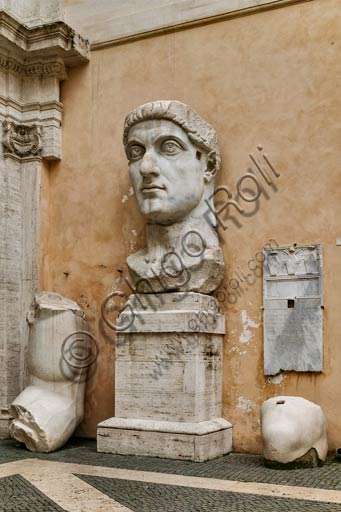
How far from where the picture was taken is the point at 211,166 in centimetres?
631

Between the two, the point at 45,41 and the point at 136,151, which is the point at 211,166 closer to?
the point at 136,151

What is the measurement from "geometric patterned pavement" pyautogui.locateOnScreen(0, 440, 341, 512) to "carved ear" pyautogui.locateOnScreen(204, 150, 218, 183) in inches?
95.1

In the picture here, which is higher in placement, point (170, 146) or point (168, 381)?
point (170, 146)

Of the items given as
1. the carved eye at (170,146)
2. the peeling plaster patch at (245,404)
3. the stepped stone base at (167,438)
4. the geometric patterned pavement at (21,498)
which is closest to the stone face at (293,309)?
the peeling plaster patch at (245,404)

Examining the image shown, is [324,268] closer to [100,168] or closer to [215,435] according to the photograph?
[215,435]

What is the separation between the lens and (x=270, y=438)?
5223mm

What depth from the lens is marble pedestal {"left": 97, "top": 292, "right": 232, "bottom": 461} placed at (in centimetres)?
570

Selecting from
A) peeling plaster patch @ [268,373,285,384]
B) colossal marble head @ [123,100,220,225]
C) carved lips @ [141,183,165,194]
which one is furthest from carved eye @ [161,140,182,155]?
peeling plaster patch @ [268,373,285,384]

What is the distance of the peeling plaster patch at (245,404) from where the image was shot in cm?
604

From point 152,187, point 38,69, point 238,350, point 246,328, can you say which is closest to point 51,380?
Result: point 238,350

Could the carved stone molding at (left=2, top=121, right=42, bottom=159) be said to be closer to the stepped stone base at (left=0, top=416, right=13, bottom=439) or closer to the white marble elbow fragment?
the white marble elbow fragment

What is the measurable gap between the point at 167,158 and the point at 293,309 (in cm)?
168

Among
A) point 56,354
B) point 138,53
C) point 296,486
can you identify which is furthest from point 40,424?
point 138,53

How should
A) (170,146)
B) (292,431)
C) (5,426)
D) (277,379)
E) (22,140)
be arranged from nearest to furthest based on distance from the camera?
(292,431), (277,379), (170,146), (5,426), (22,140)
